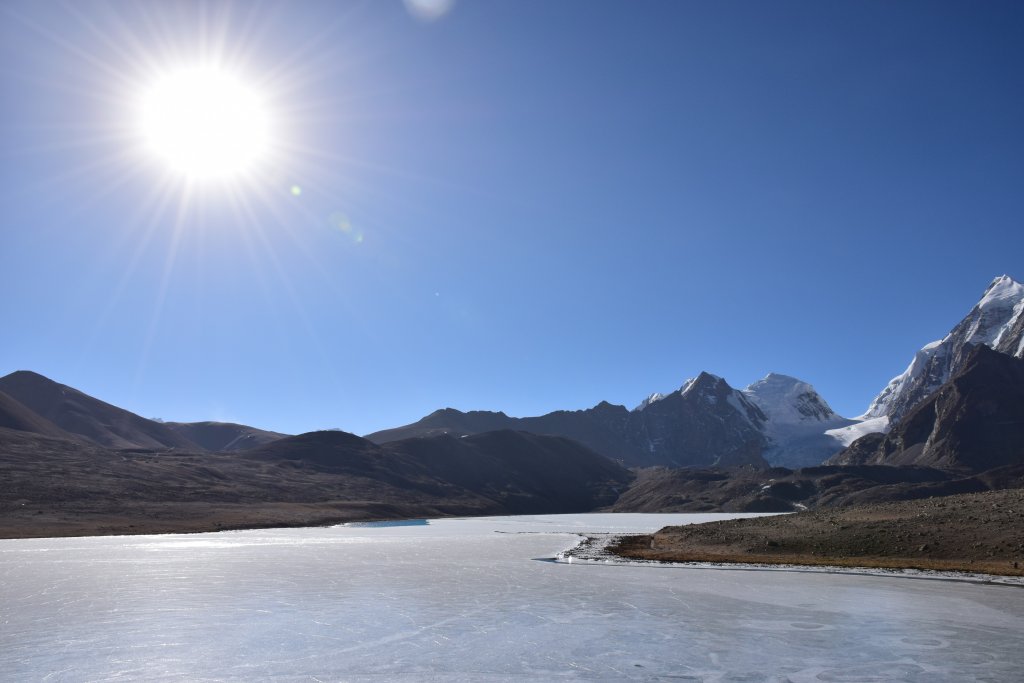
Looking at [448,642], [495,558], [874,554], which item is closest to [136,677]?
[448,642]

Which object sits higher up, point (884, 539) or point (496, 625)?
point (884, 539)

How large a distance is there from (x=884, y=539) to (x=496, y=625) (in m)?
45.8

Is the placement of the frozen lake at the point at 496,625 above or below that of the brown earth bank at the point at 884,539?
below

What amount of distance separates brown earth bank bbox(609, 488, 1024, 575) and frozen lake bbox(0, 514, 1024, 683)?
9.27 m

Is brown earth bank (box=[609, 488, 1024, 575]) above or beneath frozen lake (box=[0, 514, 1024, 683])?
above

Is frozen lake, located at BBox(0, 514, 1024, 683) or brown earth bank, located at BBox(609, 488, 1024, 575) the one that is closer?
frozen lake, located at BBox(0, 514, 1024, 683)

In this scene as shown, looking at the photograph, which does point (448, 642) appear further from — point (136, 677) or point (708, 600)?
point (708, 600)

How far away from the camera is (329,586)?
145 ft

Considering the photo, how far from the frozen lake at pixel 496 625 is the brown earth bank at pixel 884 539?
30.4 ft

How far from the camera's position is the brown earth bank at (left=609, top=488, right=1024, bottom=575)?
53.9 m

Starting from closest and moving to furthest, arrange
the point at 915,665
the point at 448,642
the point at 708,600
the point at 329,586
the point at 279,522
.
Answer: the point at 915,665
the point at 448,642
the point at 708,600
the point at 329,586
the point at 279,522

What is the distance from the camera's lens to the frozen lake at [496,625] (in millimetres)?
22609

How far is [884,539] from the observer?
61469 millimetres

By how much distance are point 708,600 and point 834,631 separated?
9.84 m
